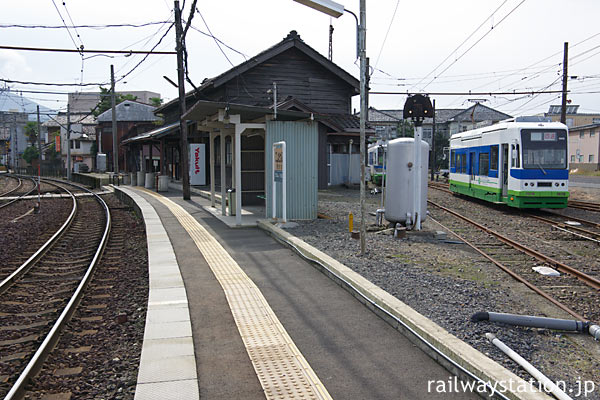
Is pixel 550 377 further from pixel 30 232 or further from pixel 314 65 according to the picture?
pixel 314 65

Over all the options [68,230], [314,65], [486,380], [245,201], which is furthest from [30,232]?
[314,65]

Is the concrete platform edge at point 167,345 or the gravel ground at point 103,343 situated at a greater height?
the concrete platform edge at point 167,345

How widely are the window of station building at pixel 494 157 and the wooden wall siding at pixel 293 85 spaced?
1027 centimetres

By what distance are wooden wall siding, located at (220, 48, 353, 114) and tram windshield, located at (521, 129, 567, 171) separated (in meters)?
11.8

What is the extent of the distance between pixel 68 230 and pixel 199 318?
1118cm

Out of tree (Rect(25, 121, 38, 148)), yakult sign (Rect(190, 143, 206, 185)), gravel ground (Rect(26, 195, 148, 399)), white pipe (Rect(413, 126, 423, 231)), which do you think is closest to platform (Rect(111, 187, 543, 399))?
gravel ground (Rect(26, 195, 148, 399))

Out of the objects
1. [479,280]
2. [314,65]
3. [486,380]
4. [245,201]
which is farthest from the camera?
[314,65]

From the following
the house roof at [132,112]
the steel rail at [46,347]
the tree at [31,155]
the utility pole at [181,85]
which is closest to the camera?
the steel rail at [46,347]

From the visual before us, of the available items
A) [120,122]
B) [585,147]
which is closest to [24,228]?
[120,122]

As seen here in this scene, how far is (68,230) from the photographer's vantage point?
15.8 meters

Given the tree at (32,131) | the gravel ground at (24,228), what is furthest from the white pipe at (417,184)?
the tree at (32,131)

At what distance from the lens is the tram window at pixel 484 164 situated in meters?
19.3

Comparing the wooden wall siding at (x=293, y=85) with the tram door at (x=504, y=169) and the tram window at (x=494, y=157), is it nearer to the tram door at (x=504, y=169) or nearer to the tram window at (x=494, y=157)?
the tram window at (x=494, y=157)

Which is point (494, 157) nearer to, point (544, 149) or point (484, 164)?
point (484, 164)
